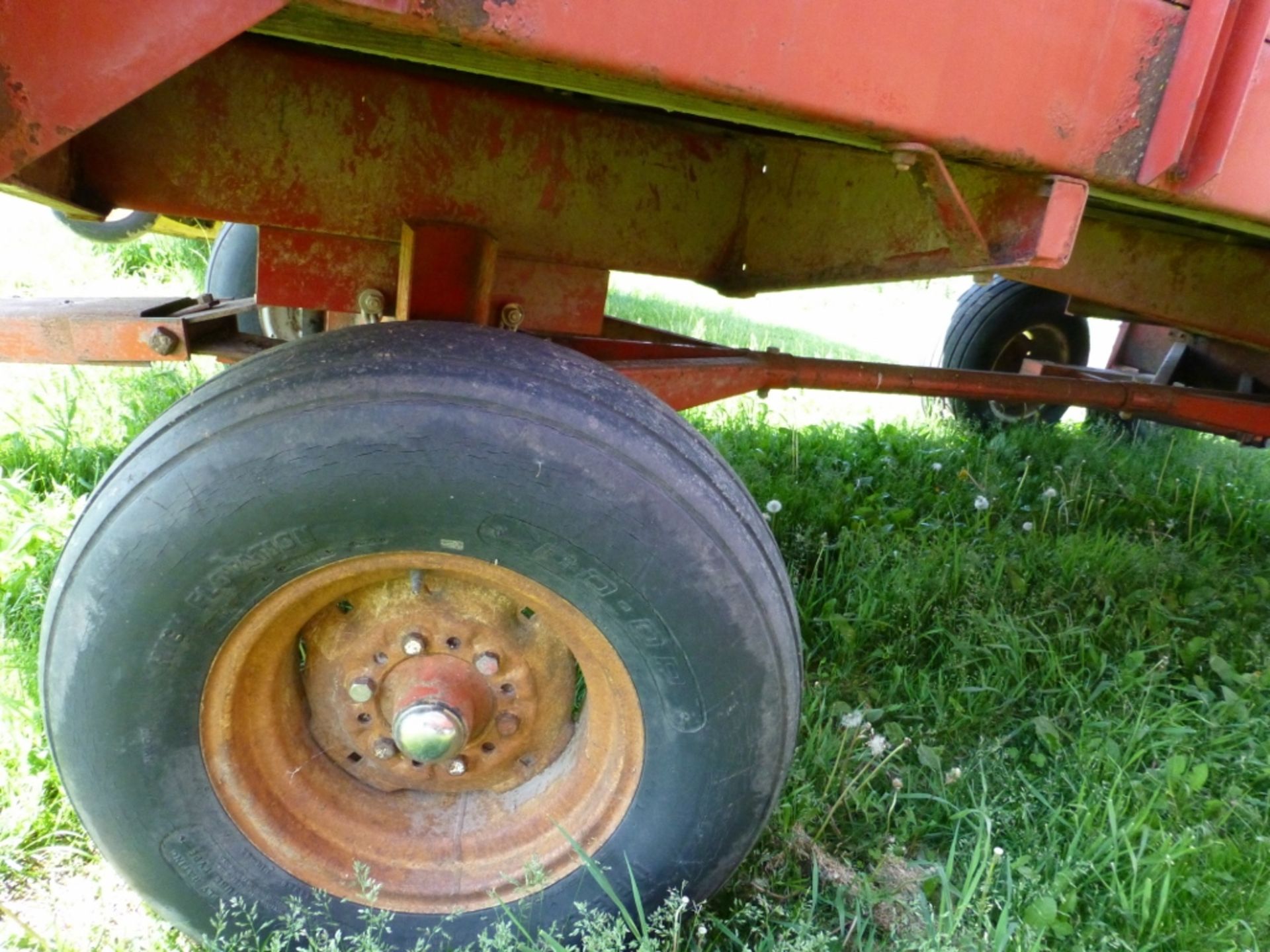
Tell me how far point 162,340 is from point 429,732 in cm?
93

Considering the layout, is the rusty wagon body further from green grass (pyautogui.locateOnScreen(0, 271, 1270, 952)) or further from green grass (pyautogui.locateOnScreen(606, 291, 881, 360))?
green grass (pyautogui.locateOnScreen(606, 291, 881, 360))

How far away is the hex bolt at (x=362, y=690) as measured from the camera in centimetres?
143

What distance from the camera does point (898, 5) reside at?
102 centimetres

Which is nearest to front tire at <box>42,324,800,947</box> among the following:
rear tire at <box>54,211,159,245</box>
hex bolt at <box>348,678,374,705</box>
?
hex bolt at <box>348,678,374,705</box>

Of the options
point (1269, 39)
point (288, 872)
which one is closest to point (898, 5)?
point (1269, 39)

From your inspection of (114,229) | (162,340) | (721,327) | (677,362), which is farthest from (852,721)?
(721,327)

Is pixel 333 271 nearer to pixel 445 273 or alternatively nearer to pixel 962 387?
pixel 445 273

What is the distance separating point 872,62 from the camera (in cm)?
103

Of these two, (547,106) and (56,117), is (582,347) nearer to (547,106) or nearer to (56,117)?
(547,106)

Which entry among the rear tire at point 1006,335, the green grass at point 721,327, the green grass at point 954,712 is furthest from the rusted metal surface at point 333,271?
the green grass at point 721,327

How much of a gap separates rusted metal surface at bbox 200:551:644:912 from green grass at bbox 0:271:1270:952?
0.11m

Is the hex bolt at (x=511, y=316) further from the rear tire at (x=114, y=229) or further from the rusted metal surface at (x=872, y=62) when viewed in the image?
the rear tire at (x=114, y=229)

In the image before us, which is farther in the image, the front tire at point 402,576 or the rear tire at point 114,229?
the rear tire at point 114,229

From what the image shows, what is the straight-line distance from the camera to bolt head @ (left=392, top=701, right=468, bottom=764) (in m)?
1.33
